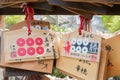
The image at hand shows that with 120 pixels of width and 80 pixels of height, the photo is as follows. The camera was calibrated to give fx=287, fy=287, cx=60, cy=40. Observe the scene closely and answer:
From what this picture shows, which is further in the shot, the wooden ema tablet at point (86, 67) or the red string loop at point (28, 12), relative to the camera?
the red string loop at point (28, 12)

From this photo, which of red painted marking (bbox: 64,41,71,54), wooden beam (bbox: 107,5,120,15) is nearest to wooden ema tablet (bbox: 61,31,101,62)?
red painted marking (bbox: 64,41,71,54)

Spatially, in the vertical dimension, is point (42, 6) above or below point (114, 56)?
above

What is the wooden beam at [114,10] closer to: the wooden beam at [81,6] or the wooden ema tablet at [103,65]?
the wooden beam at [81,6]

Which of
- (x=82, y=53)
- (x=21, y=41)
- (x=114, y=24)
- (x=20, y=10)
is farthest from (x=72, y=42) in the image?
(x=114, y=24)

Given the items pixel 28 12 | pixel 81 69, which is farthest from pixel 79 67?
pixel 28 12

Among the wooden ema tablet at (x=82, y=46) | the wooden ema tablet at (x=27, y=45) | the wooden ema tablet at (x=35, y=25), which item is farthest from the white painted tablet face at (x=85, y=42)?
the wooden ema tablet at (x=35, y=25)

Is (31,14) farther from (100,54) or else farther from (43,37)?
(100,54)

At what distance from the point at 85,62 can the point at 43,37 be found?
0.16m

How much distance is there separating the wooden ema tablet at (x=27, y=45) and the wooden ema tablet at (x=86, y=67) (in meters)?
0.04

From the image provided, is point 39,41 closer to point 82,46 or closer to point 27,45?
point 27,45

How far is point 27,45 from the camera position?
0.89m

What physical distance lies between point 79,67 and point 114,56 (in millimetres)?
105

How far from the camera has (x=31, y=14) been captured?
0.94 m

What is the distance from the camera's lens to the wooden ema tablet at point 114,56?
0.81 meters
